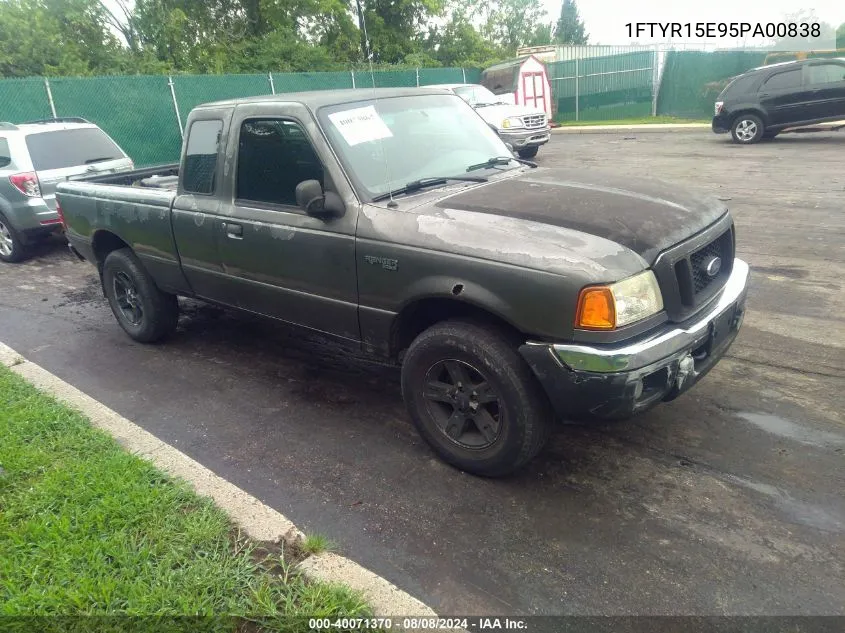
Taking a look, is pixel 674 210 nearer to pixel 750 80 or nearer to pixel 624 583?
pixel 624 583

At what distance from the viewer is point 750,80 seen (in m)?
14.6

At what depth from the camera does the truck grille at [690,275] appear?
2.89m

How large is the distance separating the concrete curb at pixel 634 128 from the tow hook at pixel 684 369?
60.5 feet

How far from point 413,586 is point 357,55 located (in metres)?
28.6

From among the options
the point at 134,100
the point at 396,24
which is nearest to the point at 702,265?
the point at 134,100

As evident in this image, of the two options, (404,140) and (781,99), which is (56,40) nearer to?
(781,99)

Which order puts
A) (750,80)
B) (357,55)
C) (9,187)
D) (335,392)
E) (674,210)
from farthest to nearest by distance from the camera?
(357,55) → (750,80) → (9,187) → (335,392) → (674,210)

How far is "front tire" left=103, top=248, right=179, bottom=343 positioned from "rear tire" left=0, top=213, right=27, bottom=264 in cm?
391

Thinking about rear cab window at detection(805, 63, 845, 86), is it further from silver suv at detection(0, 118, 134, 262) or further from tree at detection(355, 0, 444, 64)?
tree at detection(355, 0, 444, 64)

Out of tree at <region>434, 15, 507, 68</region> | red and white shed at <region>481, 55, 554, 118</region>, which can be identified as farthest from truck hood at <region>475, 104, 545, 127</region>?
tree at <region>434, 15, 507, 68</region>

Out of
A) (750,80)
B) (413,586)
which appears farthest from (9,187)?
(750,80)

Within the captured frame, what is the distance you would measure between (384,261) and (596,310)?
1158 millimetres

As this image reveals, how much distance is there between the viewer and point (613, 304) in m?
2.70

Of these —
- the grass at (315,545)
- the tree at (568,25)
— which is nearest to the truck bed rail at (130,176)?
the grass at (315,545)
